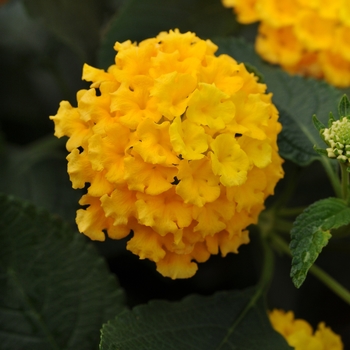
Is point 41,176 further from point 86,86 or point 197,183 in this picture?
point 197,183

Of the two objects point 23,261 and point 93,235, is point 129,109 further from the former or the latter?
point 23,261

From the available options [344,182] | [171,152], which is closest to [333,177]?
[344,182]

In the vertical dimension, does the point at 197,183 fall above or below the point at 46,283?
above

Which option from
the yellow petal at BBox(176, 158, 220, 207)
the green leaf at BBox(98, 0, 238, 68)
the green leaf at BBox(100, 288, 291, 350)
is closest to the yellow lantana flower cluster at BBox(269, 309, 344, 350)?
the green leaf at BBox(100, 288, 291, 350)

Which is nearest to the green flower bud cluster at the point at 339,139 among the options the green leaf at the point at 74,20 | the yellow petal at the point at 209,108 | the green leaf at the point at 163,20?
the yellow petal at the point at 209,108

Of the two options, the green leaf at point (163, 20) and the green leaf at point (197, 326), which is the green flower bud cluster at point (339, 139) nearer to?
the green leaf at point (197, 326)

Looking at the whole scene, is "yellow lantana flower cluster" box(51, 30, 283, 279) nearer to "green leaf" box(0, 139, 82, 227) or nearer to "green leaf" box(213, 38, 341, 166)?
"green leaf" box(213, 38, 341, 166)

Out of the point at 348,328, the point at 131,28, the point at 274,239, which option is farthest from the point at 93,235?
the point at 348,328
